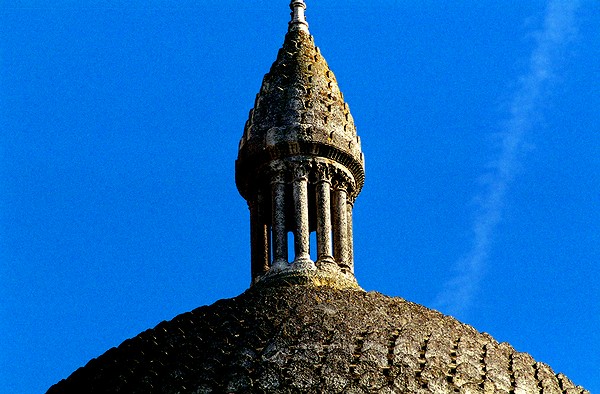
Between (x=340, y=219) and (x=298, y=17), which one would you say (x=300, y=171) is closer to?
(x=340, y=219)

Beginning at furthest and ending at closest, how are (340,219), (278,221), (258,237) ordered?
(258,237) → (340,219) → (278,221)

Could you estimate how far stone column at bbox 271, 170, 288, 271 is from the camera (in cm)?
3275

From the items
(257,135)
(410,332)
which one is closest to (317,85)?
(257,135)

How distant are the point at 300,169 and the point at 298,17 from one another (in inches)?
132

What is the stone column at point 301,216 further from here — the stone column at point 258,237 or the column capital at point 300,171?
the stone column at point 258,237

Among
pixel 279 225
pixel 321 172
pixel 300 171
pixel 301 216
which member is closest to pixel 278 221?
pixel 279 225

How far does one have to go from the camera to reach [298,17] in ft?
117

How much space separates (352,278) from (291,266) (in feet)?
3.33

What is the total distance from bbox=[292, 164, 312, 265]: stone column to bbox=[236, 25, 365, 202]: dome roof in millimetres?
331

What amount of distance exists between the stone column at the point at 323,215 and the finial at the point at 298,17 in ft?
9.67

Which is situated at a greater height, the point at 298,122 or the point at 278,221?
the point at 298,122

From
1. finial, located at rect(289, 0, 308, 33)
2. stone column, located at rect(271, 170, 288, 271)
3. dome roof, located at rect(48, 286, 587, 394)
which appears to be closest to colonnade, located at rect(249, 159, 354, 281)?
stone column, located at rect(271, 170, 288, 271)

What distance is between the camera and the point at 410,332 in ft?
96.7

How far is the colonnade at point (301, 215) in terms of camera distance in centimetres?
3284
